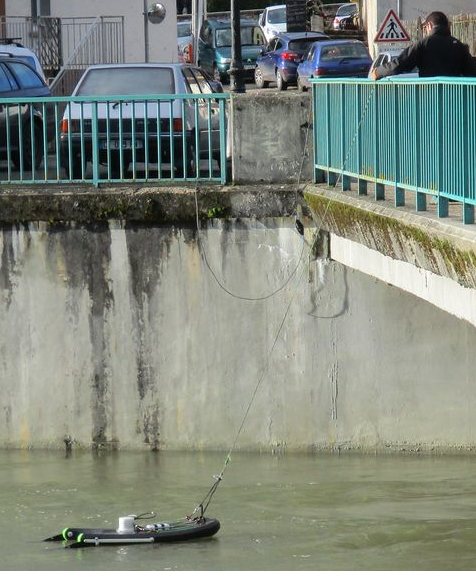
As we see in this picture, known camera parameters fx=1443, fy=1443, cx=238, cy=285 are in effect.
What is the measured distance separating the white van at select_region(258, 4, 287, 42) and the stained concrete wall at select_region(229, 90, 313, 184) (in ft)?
118

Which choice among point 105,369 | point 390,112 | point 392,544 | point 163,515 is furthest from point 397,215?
point 105,369

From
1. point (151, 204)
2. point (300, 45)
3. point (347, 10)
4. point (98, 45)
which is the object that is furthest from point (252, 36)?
point (151, 204)

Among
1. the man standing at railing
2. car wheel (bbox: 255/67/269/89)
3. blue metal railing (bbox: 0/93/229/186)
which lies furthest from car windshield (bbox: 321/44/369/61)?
the man standing at railing

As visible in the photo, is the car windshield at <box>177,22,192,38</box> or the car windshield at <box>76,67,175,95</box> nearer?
the car windshield at <box>76,67,175,95</box>

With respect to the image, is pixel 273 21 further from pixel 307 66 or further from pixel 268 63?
pixel 307 66

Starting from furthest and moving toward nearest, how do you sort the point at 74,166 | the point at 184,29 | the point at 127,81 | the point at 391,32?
the point at 184,29, the point at 391,32, the point at 127,81, the point at 74,166

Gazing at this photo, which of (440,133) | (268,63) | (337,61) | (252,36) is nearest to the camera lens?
(440,133)

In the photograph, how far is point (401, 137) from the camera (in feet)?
34.7

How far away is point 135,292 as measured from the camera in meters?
13.8

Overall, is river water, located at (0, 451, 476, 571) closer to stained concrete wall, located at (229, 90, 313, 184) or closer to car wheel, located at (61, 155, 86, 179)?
stained concrete wall, located at (229, 90, 313, 184)

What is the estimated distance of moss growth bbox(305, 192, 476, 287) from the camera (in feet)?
29.4

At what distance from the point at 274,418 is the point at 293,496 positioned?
1267 mm

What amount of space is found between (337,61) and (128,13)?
17.1 ft

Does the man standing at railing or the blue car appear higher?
the man standing at railing
